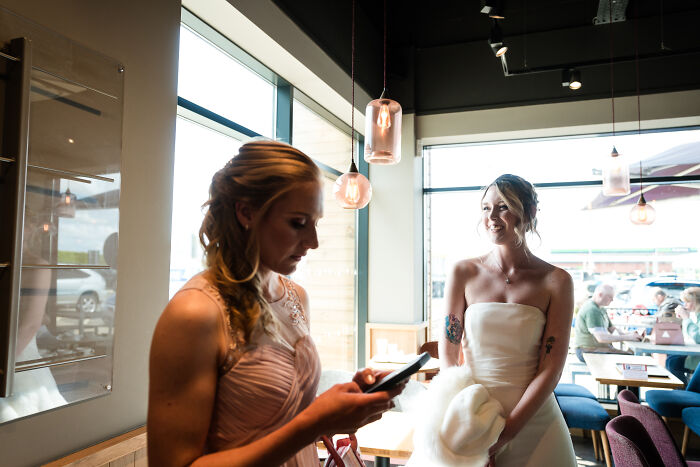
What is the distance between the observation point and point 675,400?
4145 mm

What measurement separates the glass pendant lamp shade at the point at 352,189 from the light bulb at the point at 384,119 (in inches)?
16.0

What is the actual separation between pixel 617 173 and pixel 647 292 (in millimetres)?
1796

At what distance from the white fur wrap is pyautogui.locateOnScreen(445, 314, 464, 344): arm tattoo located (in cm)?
25

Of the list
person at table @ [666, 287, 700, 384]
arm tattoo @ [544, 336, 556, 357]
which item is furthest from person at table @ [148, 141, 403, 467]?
person at table @ [666, 287, 700, 384]

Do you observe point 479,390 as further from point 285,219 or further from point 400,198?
point 400,198

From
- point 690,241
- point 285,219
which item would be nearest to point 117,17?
point 285,219

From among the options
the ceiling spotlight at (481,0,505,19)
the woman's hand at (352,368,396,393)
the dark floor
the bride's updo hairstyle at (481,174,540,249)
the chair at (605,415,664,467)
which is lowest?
the dark floor

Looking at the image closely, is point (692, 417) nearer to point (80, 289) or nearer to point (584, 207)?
point (584, 207)

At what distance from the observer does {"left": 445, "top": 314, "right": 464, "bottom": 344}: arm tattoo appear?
6.90 ft

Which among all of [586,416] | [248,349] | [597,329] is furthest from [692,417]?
[248,349]

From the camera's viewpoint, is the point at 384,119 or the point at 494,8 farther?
the point at 494,8

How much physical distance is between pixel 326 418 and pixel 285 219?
1.28 feet

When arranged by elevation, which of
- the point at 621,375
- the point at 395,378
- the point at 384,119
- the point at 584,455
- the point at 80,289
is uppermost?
the point at 384,119

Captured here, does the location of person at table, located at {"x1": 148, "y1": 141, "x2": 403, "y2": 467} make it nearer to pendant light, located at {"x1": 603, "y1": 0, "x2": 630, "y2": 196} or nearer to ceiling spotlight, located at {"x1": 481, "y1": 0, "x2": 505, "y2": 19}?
ceiling spotlight, located at {"x1": 481, "y1": 0, "x2": 505, "y2": 19}
